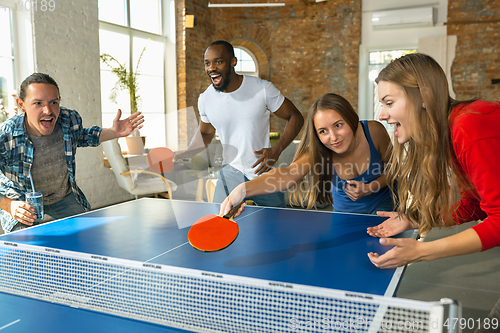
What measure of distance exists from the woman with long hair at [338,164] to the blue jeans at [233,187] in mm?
520

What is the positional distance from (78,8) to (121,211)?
4.42m

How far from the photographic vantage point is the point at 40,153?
2.70m

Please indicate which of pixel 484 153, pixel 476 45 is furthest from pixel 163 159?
pixel 476 45

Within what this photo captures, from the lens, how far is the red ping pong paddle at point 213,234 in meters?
1.65

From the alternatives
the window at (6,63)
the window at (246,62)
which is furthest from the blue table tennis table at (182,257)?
the window at (246,62)

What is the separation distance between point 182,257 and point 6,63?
491cm

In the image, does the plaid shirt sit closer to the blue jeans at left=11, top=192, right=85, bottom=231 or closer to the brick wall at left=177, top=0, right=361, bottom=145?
the blue jeans at left=11, top=192, right=85, bottom=231

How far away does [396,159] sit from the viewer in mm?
1984

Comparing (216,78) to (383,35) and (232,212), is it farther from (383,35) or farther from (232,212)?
(383,35)

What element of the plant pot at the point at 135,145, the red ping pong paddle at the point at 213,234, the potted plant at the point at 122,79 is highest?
the potted plant at the point at 122,79

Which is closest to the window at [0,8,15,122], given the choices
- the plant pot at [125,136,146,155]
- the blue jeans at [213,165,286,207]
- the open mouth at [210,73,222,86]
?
the plant pot at [125,136,146,155]

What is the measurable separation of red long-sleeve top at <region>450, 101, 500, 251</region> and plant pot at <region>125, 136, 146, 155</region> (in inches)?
210

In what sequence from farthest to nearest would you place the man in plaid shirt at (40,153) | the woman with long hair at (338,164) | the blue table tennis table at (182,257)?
the man in plaid shirt at (40,153) → the woman with long hair at (338,164) → the blue table tennis table at (182,257)

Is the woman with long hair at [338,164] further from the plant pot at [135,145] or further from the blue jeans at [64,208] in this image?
the plant pot at [135,145]
